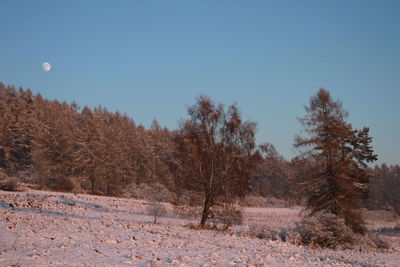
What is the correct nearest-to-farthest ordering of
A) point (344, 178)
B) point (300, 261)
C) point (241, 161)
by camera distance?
1. point (300, 261)
2. point (241, 161)
3. point (344, 178)

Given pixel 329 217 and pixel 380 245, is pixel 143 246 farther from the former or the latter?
pixel 380 245

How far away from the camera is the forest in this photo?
19.5 meters

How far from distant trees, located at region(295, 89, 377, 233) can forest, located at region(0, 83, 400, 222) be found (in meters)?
0.39

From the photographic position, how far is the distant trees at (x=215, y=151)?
19.3 meters

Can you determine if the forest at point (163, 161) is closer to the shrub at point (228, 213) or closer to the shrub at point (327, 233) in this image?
the shrub at point (228, 213)

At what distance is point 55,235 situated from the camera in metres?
11.7

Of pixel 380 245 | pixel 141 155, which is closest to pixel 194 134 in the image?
pixel 380 245

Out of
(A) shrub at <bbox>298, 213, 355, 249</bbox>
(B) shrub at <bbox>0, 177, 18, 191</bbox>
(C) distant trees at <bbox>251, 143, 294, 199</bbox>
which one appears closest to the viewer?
(A) shrub at <bbox>298, 213, 355, 249</bbox>

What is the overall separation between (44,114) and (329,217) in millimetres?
91429

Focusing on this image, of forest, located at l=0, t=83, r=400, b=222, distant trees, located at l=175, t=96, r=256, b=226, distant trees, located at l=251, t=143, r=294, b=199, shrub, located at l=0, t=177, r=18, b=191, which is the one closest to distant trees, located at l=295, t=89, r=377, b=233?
forest, located at l=0, t=83, r=400, b=222

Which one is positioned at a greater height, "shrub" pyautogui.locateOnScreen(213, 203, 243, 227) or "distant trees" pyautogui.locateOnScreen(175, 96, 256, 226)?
"distant trees" pyautogui.locateOnScreen(175, 96, 256, 226)

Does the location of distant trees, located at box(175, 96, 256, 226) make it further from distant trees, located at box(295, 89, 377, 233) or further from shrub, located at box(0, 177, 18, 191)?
shrub, located at box(0, 177, 18, 191)

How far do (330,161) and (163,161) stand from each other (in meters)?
14.0

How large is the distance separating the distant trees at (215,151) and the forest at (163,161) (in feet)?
0.21
